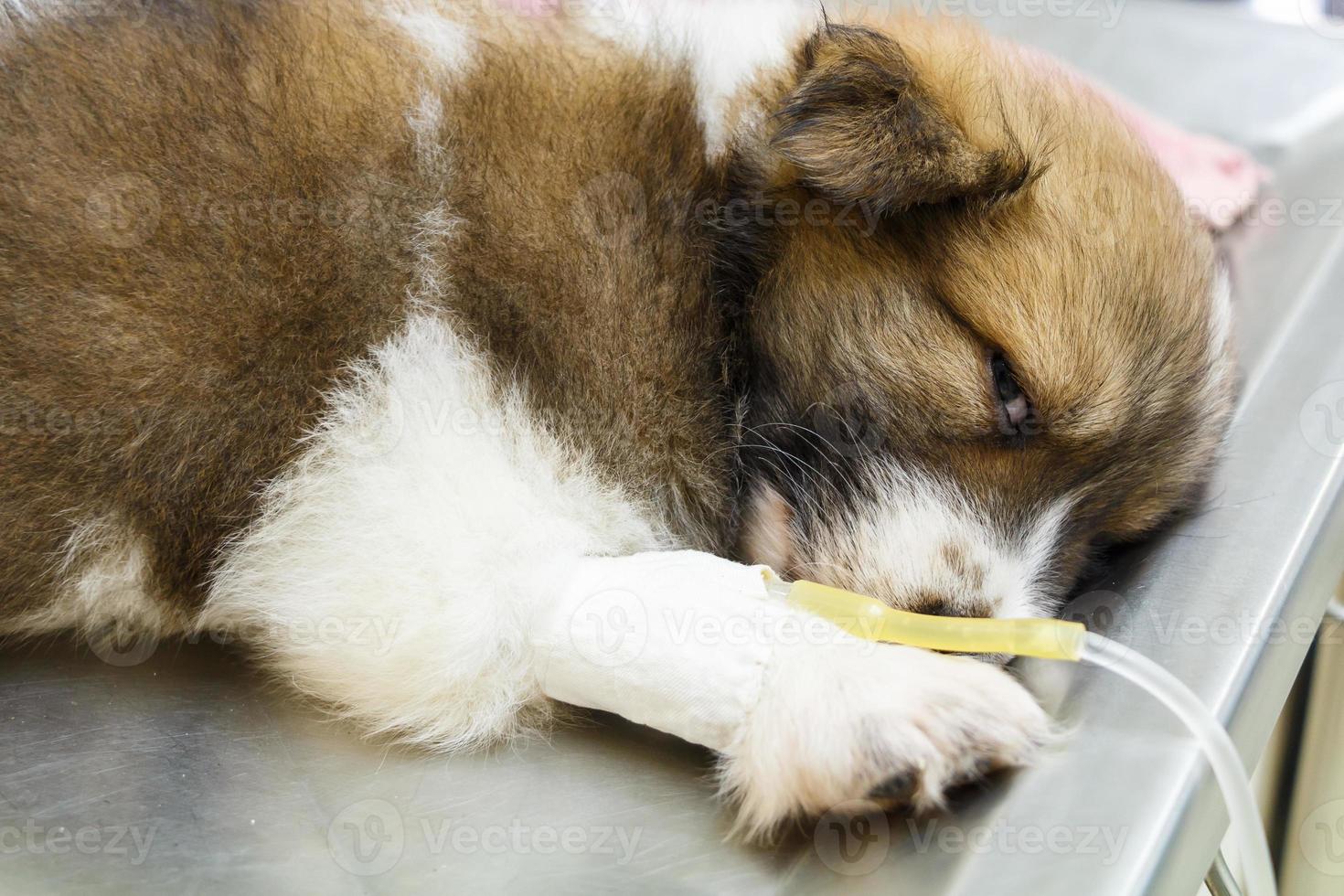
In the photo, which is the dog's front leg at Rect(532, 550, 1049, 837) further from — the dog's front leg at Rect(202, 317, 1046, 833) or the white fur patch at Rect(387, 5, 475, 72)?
the white fur patch at Rect(387, 5, 475, 72)

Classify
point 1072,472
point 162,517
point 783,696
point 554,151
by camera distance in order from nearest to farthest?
point 783,696 → point 162,517 → point 554,151 → point 1072,472

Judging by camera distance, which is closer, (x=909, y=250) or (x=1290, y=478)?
(x=909, y=250)

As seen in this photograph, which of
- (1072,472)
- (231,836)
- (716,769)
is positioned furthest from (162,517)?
(1072,472)

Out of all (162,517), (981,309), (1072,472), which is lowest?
(162,517)

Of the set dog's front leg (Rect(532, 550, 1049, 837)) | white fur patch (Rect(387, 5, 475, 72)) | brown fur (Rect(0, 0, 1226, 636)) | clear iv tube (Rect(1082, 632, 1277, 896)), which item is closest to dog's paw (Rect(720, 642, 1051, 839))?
dog's front leg (Rect(532, 550, 1049, 837))

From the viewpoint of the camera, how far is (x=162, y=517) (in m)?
1.58

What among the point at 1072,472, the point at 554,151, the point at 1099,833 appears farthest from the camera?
the point at 1072,472

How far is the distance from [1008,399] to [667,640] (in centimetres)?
77

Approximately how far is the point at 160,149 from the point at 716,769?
1.24 m

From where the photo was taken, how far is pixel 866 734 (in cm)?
138

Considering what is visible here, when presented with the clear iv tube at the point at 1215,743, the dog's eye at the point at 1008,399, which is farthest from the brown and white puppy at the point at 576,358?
the clear iv tube at the point at 1215,743

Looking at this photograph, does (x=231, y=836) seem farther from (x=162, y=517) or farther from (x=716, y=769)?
(x=716, y=769)

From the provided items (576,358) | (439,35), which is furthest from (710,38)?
(576,358)

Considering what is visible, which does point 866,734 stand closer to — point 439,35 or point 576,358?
point 576,358
